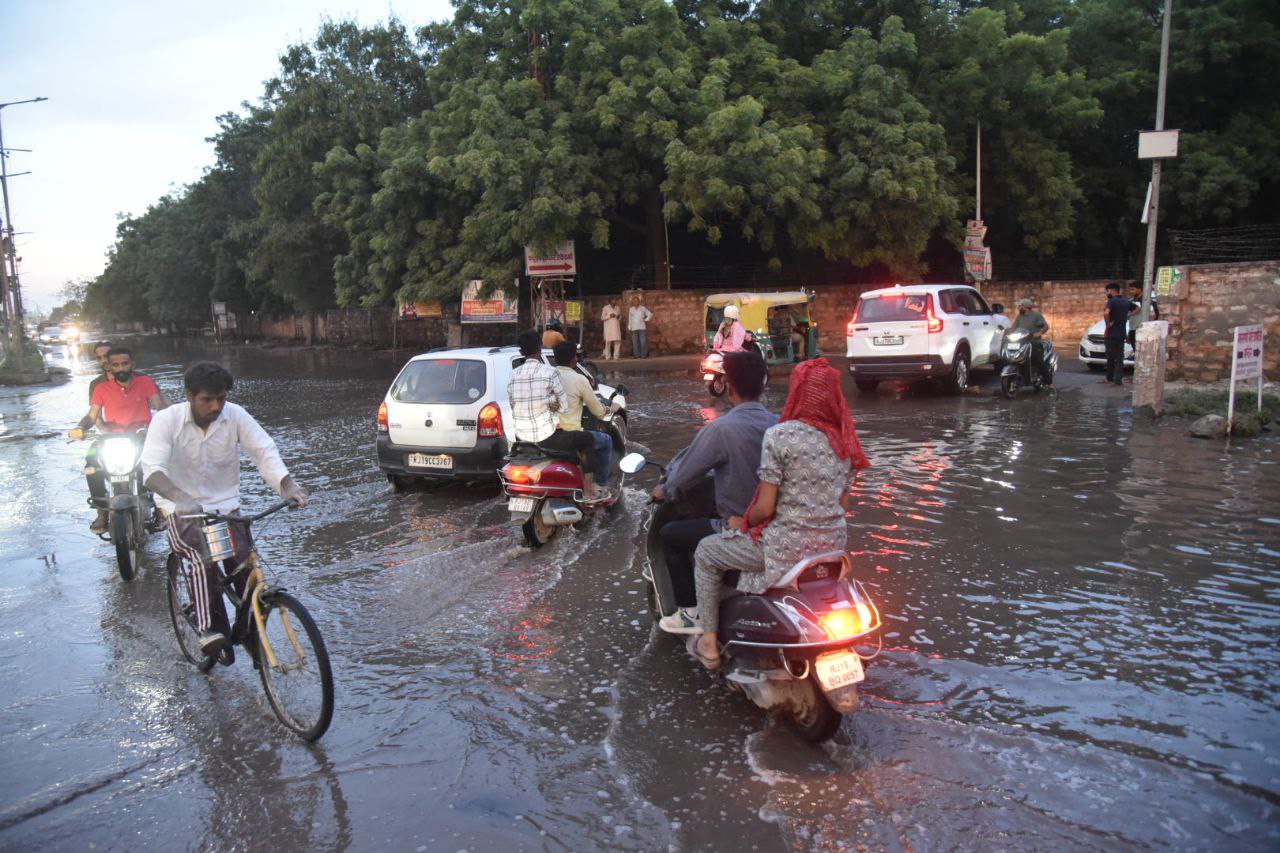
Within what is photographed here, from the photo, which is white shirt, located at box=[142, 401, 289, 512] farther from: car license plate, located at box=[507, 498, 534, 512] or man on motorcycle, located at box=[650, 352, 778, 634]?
car license plate, located at box=[507, 498, 534, 512]

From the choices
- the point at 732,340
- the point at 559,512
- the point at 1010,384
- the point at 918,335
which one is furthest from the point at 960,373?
the point at 559,512

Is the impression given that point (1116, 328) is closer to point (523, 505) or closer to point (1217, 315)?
point (1217, 315)

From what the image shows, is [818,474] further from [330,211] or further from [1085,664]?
[330,211]

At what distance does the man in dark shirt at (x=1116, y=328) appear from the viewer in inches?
619

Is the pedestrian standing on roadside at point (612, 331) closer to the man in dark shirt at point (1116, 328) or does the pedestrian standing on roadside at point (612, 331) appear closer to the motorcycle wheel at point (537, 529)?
the man in dark shirt at point (1116, 328)

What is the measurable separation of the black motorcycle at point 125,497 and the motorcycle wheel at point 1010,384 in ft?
42.6

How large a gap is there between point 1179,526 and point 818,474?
4.97 meters

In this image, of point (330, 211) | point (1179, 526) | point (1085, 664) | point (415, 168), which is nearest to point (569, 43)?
point (415, 168)

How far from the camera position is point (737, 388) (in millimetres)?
4410

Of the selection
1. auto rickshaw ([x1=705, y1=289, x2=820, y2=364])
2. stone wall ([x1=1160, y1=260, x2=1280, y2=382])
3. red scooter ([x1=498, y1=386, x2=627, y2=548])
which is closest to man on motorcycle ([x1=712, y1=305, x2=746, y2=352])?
auto rickshaw ([x1=705, y1=289, x2=820, y2=364])

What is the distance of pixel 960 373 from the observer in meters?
16.4

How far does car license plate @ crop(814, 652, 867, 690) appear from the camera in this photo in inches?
148

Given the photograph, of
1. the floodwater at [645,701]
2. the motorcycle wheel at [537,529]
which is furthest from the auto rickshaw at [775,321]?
the motorcycle wheel at [537,529]

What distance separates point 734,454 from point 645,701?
1330mm
